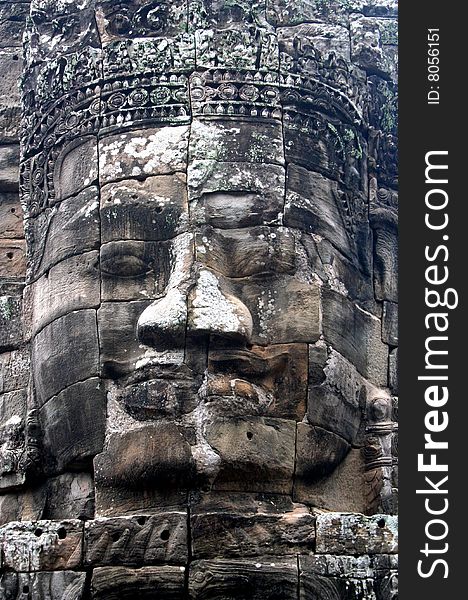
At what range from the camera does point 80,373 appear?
1347cm

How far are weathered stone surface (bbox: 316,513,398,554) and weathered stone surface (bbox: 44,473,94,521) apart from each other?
1599 mm

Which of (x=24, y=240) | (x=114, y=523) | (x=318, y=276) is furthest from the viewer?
(x=24, y=240)

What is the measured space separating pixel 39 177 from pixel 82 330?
147 centimetres

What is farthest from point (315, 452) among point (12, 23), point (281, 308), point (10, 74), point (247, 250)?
point (12, 23)

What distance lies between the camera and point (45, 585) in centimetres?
1287

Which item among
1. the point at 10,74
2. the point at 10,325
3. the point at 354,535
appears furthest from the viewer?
the point at 10,74

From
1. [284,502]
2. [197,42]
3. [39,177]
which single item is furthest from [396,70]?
[284,502]

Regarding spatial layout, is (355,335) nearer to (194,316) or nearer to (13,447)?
(194,316)

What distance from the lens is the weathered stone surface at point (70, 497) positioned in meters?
13.3

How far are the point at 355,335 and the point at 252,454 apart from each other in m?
1.42

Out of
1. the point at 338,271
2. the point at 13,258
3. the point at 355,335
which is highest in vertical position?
the point at 13,258

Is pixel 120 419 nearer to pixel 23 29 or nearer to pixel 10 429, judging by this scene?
pixel 10 429

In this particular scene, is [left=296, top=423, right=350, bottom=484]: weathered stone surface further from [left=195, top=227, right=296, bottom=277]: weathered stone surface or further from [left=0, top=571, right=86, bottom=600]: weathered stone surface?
[left=0, top=571, right=86, bottom=600]: weathered stone surface

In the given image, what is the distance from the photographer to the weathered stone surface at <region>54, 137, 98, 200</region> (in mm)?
14055
